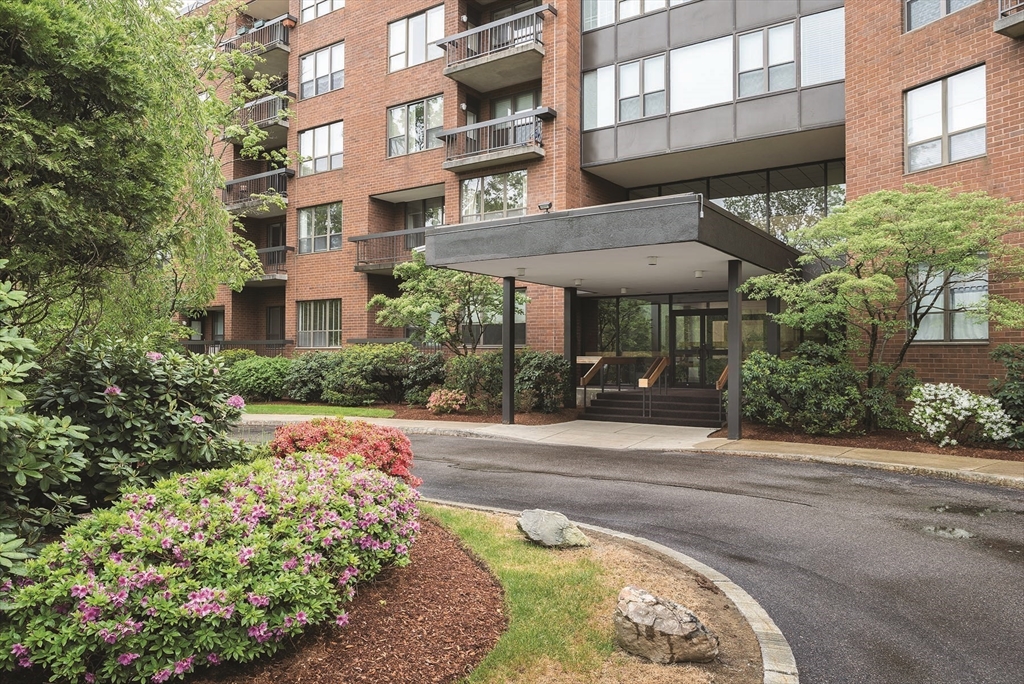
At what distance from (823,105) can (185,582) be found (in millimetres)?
18553

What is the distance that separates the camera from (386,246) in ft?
80.9

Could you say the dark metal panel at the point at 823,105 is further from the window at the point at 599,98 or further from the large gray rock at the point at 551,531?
the large gray rock at the point at 551,531

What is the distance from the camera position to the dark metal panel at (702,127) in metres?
18.5

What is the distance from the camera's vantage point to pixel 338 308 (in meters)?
26.1

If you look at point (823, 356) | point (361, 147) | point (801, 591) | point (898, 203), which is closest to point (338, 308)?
point (361, 147)

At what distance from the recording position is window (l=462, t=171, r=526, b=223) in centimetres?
2147

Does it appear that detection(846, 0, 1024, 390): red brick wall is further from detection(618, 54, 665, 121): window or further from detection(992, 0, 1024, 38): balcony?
detection(618, 54, 665, 121): window

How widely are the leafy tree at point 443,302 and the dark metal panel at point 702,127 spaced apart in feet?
21.4

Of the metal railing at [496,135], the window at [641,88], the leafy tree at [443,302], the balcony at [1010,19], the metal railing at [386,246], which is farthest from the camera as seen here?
the metal railing at [386,246]

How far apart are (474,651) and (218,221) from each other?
9.09 m

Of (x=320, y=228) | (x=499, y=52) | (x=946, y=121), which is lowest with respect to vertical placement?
(x=320, y=228)

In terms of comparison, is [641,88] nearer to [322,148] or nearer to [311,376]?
[322,148]

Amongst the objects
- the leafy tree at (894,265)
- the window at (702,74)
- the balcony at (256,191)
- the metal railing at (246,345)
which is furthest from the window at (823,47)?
the metal railing at (246,345)

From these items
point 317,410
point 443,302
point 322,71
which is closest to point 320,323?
point 317,410
